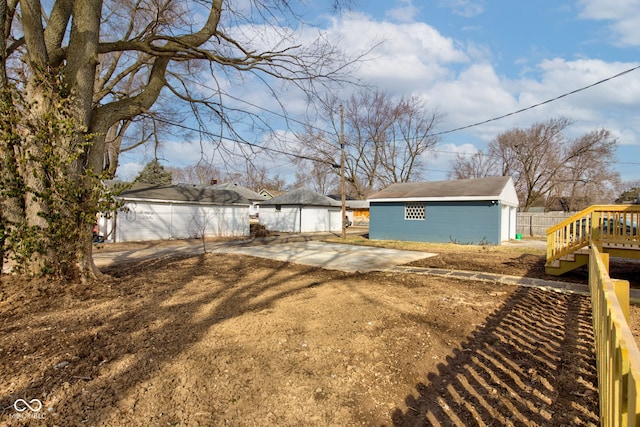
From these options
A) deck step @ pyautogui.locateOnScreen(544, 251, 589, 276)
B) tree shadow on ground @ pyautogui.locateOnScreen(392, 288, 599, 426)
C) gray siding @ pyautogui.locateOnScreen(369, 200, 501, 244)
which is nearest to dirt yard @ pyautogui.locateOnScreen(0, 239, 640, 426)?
tree shadow on ground @ pyautogui.locateOnScreen(392, 288, 599, 426)

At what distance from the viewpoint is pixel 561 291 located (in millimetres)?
6383

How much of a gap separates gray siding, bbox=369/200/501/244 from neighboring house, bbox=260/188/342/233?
6.48 m

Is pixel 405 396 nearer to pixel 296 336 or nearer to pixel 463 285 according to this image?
pixel 296 336

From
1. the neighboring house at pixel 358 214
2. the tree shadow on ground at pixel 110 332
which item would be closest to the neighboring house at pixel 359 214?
the neighboring house at pixel 358 214

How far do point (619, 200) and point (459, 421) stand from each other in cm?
5181

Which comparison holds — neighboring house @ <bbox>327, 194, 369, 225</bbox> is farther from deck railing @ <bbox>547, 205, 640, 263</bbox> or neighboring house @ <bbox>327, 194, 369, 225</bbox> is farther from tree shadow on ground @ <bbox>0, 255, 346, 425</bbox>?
tree shadow on ground @ <bbox>0, 255, 346, 425</bbox>

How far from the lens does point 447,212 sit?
16.2 meters

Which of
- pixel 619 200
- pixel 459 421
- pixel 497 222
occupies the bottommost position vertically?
pixel 459 421

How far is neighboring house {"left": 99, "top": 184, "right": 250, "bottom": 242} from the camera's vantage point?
15953 millimetres

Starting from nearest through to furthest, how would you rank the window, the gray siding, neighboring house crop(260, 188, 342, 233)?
the gray siding
the window
neighboring house crop(260, 188, 342, 233)

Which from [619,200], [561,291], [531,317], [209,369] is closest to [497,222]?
[561,291]

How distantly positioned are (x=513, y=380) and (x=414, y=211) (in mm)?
14868

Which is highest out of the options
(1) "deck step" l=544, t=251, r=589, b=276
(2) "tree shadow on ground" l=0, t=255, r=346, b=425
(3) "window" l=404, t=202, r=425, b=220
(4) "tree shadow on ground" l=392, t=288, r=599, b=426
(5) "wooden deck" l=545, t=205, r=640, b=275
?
(3) "window" l=404, t=202, r=425, b=220

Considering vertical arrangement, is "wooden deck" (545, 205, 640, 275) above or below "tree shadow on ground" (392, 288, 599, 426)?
above
